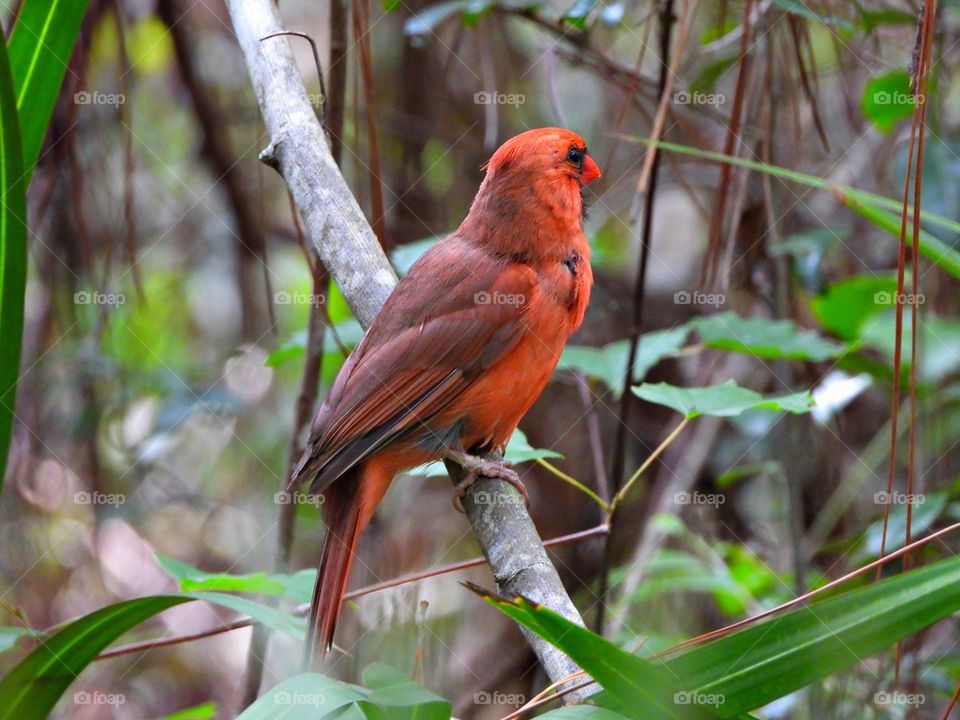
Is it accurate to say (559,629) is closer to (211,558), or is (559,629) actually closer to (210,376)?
(210,376)

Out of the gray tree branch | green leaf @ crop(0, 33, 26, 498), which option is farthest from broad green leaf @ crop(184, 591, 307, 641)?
green leaf @ crop(0, 33, 26, 498)

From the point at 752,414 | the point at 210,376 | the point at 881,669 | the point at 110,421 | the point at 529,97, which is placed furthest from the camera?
the point at 529,97

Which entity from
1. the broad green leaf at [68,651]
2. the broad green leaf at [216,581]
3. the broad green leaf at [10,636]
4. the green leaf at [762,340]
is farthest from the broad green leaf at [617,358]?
the broad green leaf at [10,636]

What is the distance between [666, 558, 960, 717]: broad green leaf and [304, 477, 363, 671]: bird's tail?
1.14 metres

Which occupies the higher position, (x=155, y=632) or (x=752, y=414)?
(x=752, y=414)

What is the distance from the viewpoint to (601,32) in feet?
16.6

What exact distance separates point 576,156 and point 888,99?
4.41 feet

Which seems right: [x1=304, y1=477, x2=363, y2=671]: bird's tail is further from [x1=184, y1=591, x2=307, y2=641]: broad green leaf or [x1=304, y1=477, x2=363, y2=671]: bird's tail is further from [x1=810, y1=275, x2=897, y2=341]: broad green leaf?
[x1=810, y1=275, x2=897, y2=341]: broad green leaf

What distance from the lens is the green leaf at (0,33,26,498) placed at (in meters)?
2.18

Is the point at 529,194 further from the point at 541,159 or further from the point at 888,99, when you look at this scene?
the point at 888,99

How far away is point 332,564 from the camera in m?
2.55

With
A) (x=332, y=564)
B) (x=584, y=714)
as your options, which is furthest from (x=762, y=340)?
(x=584, y=714)

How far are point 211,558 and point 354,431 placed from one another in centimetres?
288

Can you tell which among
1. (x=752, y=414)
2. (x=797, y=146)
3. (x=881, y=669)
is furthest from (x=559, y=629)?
(x=752, y=414)
